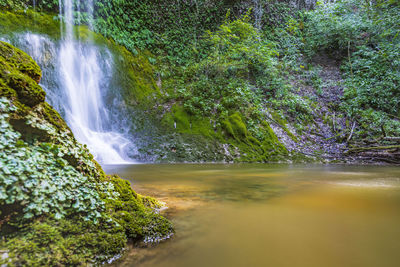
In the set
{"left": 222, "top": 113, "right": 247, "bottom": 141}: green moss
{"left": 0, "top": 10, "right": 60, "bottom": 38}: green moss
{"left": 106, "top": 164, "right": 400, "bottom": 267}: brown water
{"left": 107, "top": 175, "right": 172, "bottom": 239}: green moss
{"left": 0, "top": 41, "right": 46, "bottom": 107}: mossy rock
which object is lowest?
{"left": 106, "top": 164, "right": 400, "bottom": 267}: brown water

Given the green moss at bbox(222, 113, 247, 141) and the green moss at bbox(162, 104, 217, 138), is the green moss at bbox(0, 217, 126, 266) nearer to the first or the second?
the green moss at bbox(162, 104, 217, 138)

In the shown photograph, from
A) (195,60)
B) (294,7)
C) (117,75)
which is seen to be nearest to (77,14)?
(117,75)

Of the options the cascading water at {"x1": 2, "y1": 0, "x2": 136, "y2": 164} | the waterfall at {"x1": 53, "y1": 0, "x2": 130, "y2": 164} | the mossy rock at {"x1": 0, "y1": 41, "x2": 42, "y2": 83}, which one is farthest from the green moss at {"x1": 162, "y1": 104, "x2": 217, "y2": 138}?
the mossy rock at {"x1": 0, "y1": 41, "x2": 42, "y2": 83}

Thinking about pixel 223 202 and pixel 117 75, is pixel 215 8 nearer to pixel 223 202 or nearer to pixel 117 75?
pixel 117 75

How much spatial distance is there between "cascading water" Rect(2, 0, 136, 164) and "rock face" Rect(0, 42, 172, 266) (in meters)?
6.70

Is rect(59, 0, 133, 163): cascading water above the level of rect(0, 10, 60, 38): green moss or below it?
below

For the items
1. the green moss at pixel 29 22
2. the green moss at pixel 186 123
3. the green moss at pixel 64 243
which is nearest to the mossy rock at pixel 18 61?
the green moss at pixel 64 243

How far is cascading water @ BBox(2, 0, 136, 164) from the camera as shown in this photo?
353 inches

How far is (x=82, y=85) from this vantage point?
406 inches

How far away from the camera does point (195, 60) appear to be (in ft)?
46.9

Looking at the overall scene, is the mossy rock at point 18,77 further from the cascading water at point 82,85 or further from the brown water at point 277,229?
the cascading water at point 82,85

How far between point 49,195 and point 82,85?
9989 mm

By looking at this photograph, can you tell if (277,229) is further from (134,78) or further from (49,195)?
(134,78)

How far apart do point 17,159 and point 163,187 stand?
270 cm
